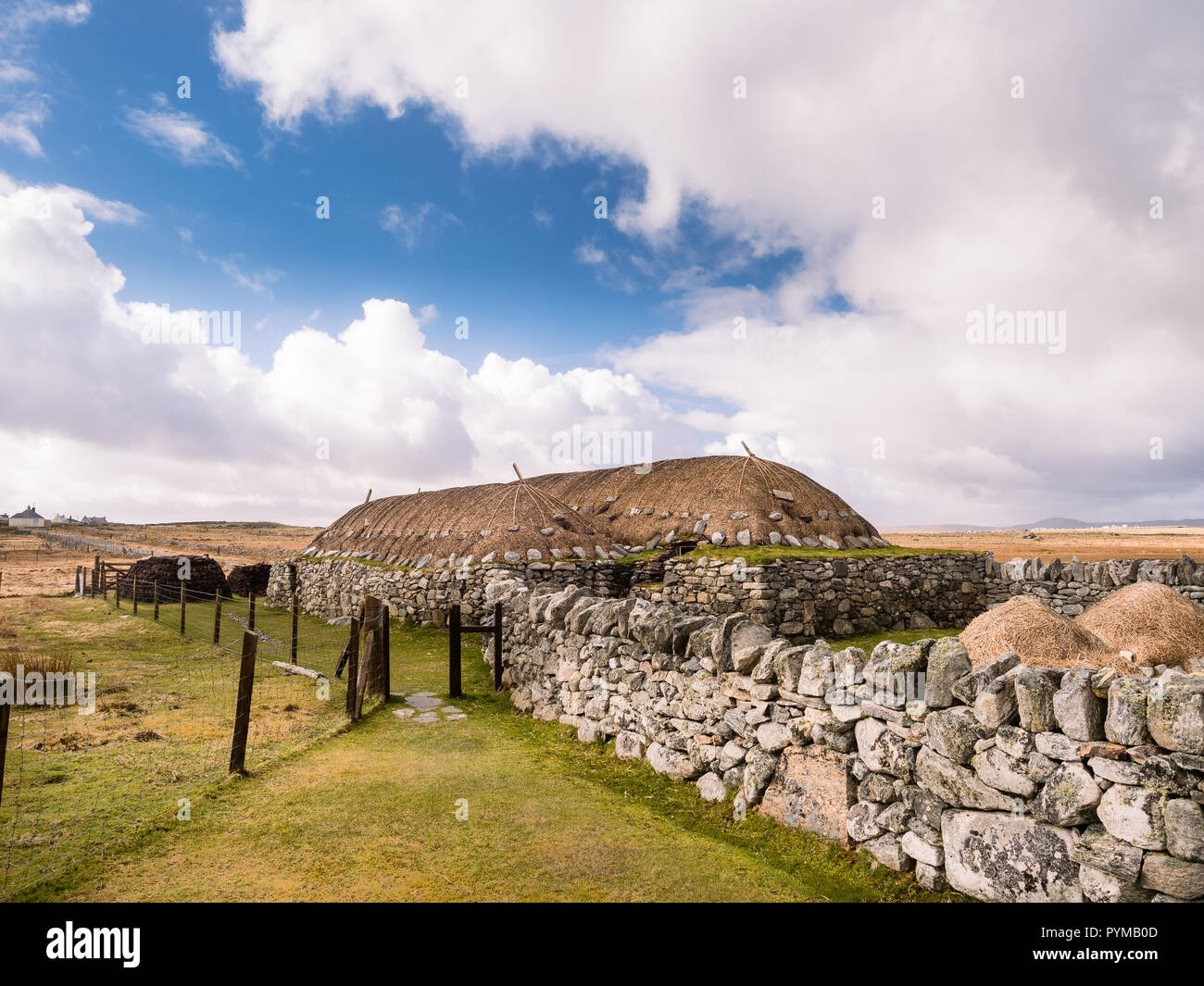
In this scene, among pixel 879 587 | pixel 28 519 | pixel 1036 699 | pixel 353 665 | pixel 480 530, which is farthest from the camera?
pixel 28 519

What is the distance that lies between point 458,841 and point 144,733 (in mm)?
6231

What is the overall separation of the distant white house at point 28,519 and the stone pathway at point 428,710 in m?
132

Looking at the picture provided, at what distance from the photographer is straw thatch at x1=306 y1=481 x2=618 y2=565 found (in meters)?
23.1

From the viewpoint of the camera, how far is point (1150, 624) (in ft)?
39.5

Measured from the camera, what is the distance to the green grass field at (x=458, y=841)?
Answer: 5547 millimetres

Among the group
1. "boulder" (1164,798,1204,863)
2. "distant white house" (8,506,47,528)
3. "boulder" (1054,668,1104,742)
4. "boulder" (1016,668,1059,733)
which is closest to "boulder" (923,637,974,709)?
"boulder" (1016,668,1059,733)

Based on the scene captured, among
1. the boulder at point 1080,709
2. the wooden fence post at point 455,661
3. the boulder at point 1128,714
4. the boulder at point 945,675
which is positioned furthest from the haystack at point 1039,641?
the wooden fence post at point 455,661

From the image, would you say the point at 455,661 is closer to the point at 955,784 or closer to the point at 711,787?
the point at 711,787

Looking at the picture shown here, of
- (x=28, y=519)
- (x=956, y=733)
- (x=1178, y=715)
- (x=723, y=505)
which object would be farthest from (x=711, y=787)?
(x=28, y=519)

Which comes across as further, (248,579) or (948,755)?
(248,579)

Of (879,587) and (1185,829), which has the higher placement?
(1185,829)

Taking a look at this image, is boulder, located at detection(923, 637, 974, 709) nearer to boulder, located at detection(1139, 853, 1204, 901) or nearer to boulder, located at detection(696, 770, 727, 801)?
boulder, located at detection(1139, 853, 1204, 901)
